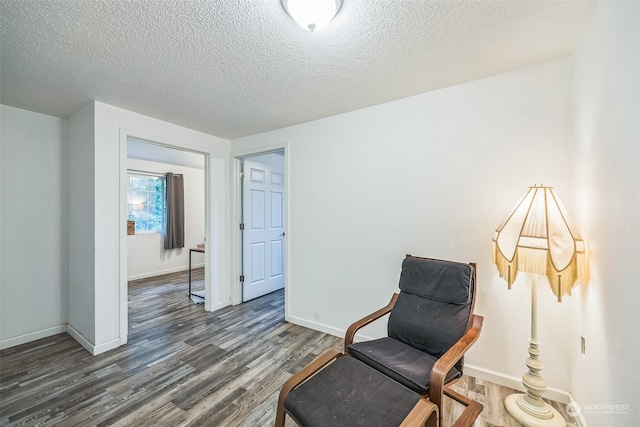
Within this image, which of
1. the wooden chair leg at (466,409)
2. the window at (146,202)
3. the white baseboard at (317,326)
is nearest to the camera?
the wooden chair leg at (466,409)

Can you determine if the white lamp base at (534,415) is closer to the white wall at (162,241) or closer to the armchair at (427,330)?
the armchair at (427,330)

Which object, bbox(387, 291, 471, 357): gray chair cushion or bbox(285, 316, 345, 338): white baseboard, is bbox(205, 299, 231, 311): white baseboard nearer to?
bbox(285, 316, 345, 338): white baseboard

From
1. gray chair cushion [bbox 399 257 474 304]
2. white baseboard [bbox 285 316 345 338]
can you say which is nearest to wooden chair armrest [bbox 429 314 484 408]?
gray chair cushion [bbox 399 257 474 304]

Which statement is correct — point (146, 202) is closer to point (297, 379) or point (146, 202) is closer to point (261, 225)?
point (261, 225)

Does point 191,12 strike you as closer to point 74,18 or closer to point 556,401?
point 74,18

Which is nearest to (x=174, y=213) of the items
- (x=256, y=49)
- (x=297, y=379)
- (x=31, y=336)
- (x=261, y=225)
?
(x=261, y=225)

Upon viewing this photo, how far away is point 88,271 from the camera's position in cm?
242

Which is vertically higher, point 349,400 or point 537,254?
point 537,254

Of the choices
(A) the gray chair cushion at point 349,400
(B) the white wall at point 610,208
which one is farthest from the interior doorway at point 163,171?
(B) the white wall at point 610,208

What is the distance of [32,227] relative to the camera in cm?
264

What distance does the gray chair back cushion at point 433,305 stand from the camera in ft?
5.57

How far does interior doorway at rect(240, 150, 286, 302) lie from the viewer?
3.61m

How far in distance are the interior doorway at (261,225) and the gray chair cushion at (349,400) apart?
224 centimetres

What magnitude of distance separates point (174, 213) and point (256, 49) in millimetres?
4714
